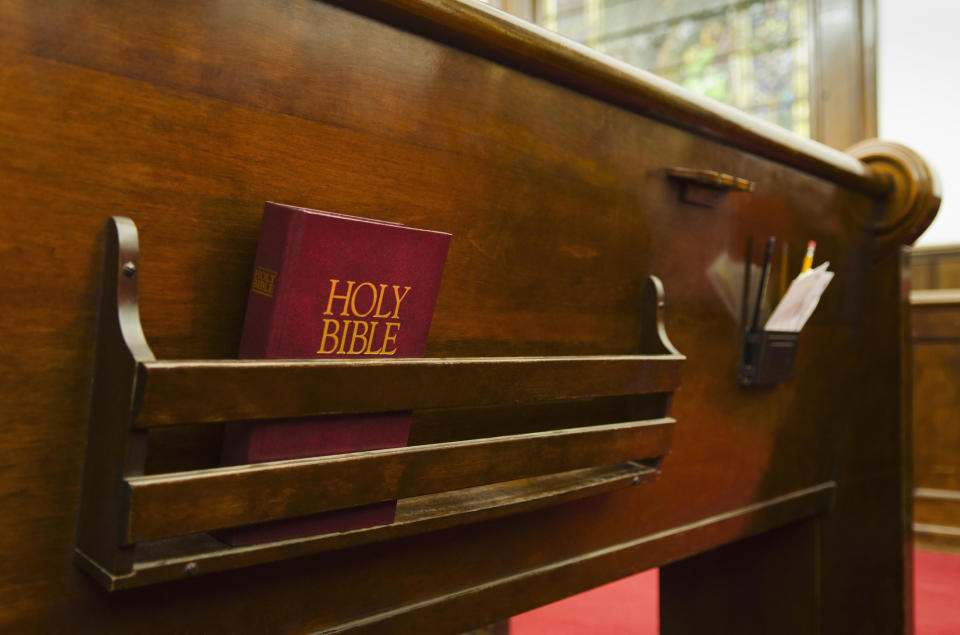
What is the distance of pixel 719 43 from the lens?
4.64m

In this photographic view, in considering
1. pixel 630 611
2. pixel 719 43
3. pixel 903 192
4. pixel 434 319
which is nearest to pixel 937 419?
pixel 630 611

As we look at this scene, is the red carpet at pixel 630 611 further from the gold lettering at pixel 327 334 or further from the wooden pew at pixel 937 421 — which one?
the gold lettering at pixel 327 334

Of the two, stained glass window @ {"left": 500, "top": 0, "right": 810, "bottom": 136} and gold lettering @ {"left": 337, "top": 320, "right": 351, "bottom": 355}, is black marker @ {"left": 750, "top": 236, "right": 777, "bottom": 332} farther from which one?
stained glass window @ {"left": 500, "top": 0, "right": 810, "bottom": 136}

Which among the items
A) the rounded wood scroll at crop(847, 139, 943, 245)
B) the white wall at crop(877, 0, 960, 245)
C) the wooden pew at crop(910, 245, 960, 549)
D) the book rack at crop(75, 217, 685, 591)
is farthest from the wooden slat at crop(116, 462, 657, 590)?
the white wall at crop(877, 0, 960, 245)

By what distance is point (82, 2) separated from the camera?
492 mm

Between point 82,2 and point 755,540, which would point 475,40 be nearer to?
point 82,2

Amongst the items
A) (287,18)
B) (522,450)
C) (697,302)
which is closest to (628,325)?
(697,302)

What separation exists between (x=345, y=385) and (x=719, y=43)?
15.2 feet

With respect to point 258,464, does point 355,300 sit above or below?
above

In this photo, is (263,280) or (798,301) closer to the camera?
(263,280)

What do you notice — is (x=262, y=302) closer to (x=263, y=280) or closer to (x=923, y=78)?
(x=263, y=280)

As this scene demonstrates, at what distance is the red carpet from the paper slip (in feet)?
4.19

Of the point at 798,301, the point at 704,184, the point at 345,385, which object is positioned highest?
the point at 704,184

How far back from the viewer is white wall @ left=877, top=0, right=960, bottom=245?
409cm
